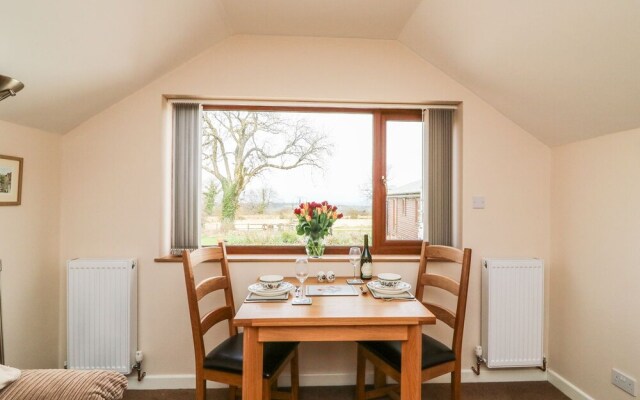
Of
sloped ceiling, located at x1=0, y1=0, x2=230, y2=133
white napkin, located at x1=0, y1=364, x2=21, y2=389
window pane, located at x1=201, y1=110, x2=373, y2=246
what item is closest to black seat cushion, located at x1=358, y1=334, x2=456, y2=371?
window pane, located at x1=201, y1=110, x2=373, y2=246

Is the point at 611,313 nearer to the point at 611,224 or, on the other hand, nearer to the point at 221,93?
the point at 611,224

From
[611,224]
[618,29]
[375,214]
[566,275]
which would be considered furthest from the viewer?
[375,214]

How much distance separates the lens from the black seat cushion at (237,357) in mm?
1696

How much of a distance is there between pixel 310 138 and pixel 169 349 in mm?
1945

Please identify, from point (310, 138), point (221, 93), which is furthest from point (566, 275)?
point (221, 93)

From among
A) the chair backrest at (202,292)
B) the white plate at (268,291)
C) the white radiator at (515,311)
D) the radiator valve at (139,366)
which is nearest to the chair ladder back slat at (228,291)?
the chair backrest at (202,292)

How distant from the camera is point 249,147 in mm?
2672

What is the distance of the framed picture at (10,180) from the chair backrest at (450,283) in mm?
2647

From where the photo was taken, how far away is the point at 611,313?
2.01 meters

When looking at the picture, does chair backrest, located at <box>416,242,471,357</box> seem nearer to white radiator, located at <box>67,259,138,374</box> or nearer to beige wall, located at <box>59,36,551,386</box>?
beige wall, located at <box>59,36,551,386</box>

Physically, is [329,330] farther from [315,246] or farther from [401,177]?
[401,177]

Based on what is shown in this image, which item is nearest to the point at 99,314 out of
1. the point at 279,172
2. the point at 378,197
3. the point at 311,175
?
the point at 279,172

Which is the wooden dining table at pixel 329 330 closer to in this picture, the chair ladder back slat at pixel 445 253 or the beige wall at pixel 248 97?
the chair ladder back slat at pixel 445 253

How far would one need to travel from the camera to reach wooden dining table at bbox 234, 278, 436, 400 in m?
1.52
